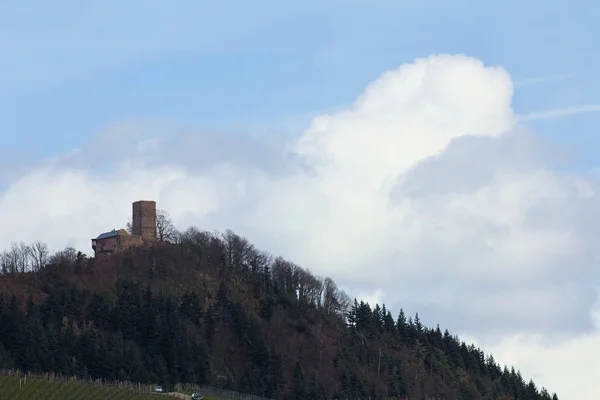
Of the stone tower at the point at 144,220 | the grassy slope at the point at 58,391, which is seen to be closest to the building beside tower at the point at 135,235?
the stone tower at the point at 144,220

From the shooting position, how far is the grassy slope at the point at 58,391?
103250 millimetres

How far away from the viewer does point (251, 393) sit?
137 m

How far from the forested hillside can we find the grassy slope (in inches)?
574

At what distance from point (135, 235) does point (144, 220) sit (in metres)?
2.05

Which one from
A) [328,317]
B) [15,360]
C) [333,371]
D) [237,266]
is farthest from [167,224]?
[15,360]

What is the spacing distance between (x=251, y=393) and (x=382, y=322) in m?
38.7

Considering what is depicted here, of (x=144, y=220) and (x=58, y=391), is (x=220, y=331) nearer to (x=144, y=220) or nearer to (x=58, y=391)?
(x=144, y=220)

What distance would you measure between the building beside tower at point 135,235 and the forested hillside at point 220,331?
3096mm

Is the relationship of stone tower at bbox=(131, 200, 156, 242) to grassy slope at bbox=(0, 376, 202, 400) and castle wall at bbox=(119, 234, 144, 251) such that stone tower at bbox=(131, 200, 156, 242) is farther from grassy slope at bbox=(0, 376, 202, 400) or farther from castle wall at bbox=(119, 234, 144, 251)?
grassy slope at bbox=(0, 376, 202, 400)

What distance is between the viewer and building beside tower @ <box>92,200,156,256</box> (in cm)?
16725

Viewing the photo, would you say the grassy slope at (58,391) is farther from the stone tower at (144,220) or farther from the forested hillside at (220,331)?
the stone tower at (144,220)

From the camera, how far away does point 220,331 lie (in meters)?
150

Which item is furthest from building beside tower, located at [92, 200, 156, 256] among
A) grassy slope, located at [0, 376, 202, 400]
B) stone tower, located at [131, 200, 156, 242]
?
grassy slope, located at [0, 376, 202, 400]

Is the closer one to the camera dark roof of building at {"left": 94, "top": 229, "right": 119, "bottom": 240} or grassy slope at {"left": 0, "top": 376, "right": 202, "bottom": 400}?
grassy slope at {"left": 0, "top": 376, "right": 202, "bottom": 400}
